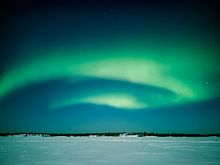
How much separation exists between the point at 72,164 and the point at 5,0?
8.62 m

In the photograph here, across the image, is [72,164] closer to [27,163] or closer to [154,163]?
[27,163]

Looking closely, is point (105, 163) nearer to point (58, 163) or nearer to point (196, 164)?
point (58, 163)

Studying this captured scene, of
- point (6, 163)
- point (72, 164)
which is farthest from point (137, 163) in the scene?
point (6, 163)

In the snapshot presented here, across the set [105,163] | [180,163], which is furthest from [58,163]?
[180,163]

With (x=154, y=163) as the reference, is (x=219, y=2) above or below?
above

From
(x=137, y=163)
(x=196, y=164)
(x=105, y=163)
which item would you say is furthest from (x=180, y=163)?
(x=105, y=163)

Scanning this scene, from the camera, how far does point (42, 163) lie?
17.1 meters

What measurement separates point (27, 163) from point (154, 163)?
628 cm

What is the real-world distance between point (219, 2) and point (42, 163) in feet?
36.0

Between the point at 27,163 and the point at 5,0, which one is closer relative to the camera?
the point at 5,0

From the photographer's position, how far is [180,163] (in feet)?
57.3

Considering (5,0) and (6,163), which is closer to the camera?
(5,0)

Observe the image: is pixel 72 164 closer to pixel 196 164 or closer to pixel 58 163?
pixel 58 163

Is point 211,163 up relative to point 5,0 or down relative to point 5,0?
down
